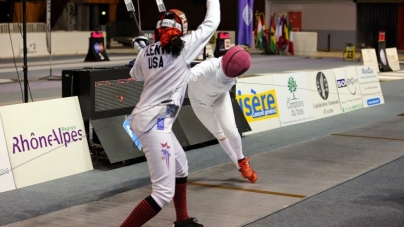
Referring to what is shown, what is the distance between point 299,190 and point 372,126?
4.87m

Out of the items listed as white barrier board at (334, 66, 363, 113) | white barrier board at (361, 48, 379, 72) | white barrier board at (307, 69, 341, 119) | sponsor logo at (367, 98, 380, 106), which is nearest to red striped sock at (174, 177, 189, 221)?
white barrier board at (307, 69, 341, 119)

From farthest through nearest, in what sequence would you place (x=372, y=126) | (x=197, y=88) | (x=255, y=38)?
(x=255, y=38), (x=372, y=126), (x=197, y=88)

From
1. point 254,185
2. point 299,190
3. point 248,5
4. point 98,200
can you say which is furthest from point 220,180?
point 248,5

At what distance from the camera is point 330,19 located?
35938mm

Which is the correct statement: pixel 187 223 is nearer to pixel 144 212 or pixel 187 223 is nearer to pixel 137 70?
pixel 144 212

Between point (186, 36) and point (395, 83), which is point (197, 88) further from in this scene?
point (395, 83)

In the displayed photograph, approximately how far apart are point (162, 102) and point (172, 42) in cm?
44

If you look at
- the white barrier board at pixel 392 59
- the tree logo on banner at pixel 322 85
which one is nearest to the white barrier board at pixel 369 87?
the tree logo on banner at pixel 322 85

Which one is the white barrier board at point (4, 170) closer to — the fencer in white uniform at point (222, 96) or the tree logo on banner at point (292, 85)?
the fencer in white uniform at point (222, 96)

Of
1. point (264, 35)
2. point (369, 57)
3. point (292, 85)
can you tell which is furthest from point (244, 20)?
point (292, 85)

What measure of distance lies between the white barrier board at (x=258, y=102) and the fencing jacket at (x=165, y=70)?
18.0 ft

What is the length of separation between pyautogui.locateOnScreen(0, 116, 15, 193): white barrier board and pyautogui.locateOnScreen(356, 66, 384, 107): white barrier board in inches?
343

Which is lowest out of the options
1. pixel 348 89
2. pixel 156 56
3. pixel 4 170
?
pixel 4 170

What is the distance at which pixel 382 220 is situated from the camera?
5844 millimetres
